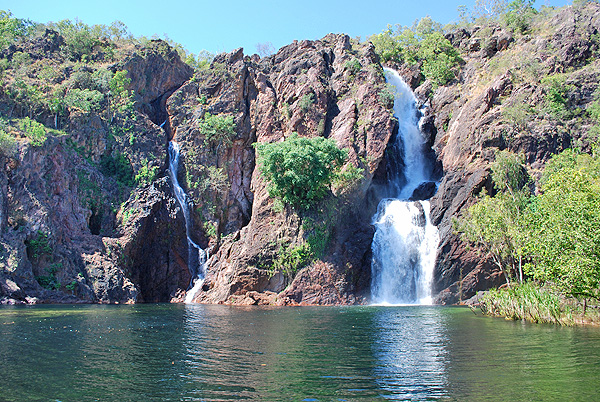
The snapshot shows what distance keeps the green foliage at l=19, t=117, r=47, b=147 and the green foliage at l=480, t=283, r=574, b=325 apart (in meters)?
43.9

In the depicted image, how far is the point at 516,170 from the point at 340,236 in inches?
693

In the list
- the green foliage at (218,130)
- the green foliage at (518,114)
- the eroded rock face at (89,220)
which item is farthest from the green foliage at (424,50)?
the eroded rock face at (89,220)

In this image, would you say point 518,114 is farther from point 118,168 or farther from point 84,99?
point 84,99

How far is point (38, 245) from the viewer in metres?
40.3

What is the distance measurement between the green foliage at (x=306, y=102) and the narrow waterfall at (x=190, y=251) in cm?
1669

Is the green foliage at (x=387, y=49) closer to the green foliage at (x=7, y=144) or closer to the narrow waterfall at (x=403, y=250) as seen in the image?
the narrow waterfall at (x=403, y=250)

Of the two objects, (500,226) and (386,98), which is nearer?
(500,226)

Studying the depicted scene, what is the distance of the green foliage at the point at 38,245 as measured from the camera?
131ft

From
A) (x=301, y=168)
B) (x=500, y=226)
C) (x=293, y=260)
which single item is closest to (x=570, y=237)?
(x=500, y=226)

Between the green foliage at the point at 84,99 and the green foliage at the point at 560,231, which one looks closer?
the green foliage at the point at 560,231

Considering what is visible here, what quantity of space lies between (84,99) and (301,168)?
29331 millimetres

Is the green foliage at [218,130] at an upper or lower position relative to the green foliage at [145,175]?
upper

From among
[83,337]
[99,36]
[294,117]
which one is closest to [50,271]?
[83,337]

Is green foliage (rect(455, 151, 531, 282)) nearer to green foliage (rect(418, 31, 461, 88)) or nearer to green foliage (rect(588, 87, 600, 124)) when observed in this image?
green foliage (rect(588, 87, 600, 124))
